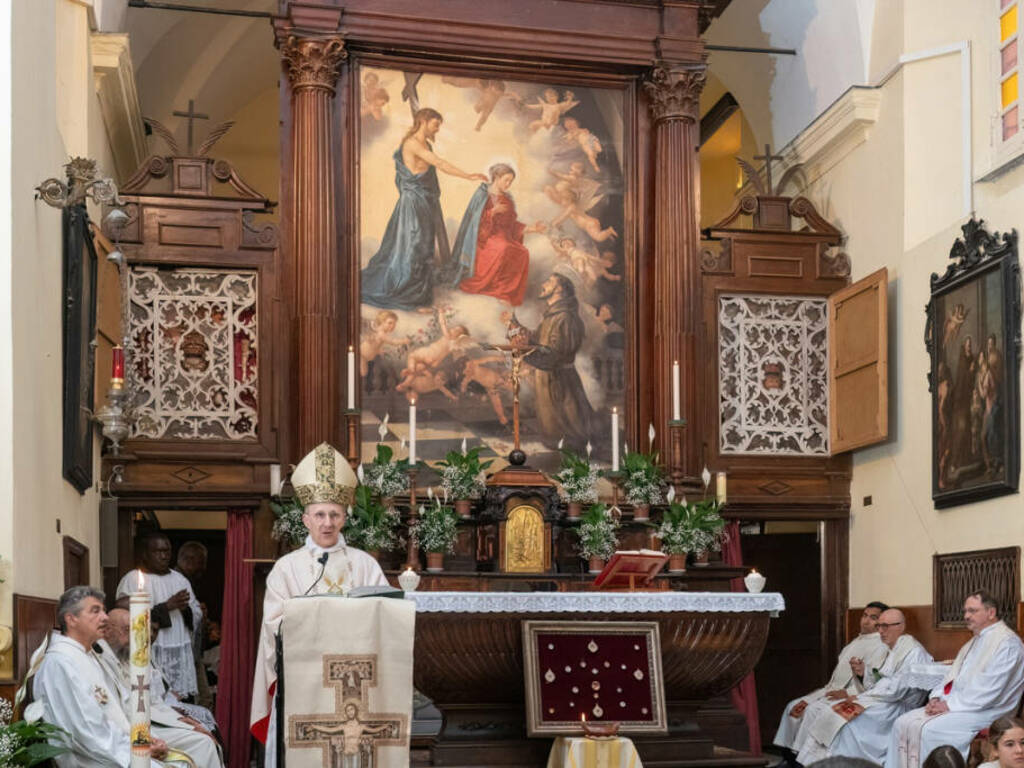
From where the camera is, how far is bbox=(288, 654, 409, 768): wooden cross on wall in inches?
286

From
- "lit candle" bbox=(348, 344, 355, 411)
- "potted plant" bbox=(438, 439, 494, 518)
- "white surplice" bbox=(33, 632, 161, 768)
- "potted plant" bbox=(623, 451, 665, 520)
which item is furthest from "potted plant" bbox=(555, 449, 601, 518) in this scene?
"white surplice" bbox=(33, 632, 161, 768)

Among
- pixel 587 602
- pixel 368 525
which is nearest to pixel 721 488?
pixel 368 525

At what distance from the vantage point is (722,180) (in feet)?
65.3

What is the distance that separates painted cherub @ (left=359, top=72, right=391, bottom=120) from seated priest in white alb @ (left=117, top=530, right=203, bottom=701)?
12.4 ft

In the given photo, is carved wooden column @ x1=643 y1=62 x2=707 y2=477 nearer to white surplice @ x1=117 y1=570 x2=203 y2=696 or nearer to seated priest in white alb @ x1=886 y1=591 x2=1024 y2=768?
seated priest in white alb @ x1=886 y1=591 x2=1024 y2=768

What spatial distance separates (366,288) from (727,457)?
3.25 meters

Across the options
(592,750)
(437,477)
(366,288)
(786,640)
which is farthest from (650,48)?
(592,750)

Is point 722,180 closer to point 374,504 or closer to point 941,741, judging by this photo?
point 374,504

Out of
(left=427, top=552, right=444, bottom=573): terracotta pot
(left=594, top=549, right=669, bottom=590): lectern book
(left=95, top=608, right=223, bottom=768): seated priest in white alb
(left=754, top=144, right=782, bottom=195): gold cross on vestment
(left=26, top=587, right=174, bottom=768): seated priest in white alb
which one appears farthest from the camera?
(left=754, top=144, right=782, bottom=195): gold cross on vestment

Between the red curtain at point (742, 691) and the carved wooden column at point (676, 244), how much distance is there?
2.33 ft

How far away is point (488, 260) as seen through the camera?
41.4 feet

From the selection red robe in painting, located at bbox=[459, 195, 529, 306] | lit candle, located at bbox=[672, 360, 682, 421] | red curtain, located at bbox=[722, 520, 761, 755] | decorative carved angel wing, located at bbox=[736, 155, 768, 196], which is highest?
decorative carved angel wing, located at bbox=[736, 155, 768, 196]

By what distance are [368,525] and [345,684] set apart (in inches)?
151

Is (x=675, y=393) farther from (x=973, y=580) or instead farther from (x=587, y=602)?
(x=587, y=602)
